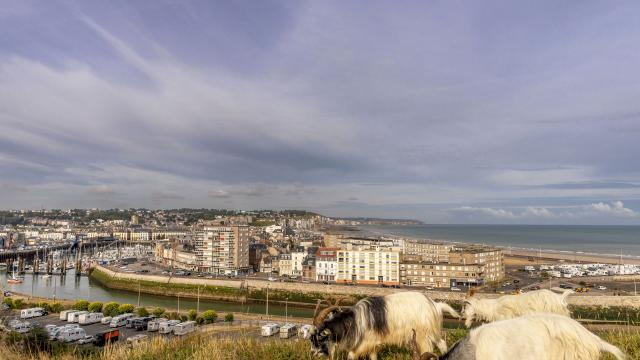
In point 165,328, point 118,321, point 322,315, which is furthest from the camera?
point 118,321

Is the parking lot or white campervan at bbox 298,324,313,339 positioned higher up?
white campervan at bbox 298,324,313,339

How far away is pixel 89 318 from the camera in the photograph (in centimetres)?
2492

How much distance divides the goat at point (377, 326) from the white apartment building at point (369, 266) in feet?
130

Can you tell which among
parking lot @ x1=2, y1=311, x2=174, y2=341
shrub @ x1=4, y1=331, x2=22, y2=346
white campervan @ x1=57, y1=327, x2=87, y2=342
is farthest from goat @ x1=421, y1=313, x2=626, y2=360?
parking lot @ x1=2, y1=311, x2=174, y2=341

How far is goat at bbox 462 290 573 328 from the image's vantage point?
5.05 meters

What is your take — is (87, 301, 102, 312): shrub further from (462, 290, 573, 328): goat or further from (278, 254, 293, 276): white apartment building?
(462, 290, 573, 328): goat

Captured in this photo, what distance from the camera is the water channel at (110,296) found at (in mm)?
37125

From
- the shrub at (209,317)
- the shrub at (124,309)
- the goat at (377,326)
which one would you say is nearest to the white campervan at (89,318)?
the shrub at (124,309)

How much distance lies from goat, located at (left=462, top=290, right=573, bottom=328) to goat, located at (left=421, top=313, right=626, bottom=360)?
2.48 m

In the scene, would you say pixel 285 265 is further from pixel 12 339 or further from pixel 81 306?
pixel 12 339

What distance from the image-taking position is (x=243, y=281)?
4412 cm

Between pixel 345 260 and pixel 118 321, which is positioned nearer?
pixel 118 321

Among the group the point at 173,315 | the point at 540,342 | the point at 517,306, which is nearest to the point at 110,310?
the point at 173,315

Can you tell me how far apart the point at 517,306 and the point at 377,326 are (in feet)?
6.48
